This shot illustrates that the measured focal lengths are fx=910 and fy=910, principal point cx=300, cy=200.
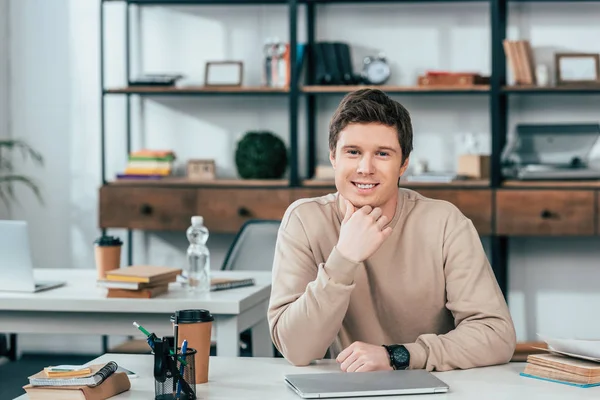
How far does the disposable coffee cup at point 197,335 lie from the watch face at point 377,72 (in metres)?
3.01

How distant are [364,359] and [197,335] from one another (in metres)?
0.33

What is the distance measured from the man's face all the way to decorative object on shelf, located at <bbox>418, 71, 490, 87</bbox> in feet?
8.17

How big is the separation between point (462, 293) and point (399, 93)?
264cm

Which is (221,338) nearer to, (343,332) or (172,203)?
(343,332)

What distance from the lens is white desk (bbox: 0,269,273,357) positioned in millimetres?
2514

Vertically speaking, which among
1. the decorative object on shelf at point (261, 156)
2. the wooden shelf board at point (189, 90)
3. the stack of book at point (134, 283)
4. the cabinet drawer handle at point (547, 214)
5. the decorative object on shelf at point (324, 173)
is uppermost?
the wooden shelf board at point (189, 90)

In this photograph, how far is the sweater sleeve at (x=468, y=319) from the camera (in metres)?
1.80

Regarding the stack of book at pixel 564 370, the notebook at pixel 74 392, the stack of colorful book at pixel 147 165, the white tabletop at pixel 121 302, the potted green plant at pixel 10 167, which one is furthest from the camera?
the potted green plant at pixel 10 167

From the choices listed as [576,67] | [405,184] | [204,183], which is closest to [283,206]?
[204,183]

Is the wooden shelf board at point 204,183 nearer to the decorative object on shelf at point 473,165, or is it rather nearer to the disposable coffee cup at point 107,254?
the decorative object on shelf at point 473,165

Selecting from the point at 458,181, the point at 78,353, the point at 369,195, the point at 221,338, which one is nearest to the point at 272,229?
the point at 221,338

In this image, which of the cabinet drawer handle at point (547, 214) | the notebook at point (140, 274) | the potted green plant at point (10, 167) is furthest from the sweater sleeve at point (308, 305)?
the potted green plant at point (10, 167)

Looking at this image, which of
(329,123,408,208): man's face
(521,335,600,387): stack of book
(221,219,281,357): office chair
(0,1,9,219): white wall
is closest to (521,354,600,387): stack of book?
(521,335,600,387): stack of book

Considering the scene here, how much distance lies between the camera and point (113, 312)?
257 cm
